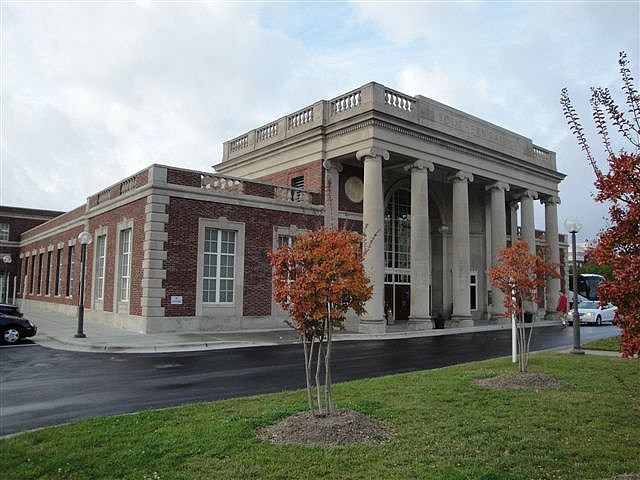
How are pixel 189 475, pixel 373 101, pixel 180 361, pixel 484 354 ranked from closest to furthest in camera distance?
1. pixel 189 475
2. pixel 180 361
3. pixel 484 354
4. pixel 373 101

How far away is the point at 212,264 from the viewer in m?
21.8

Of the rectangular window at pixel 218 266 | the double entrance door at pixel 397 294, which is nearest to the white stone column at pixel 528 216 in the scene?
the double entrance door at pixel 397 294

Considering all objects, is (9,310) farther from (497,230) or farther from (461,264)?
(497,230)

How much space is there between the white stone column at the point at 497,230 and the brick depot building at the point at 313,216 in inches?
3.1

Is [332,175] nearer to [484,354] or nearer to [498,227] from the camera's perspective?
[498,227]

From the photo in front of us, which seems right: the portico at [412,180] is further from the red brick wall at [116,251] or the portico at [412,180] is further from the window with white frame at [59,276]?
the window with white frame at [59,276]

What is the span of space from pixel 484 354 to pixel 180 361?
909 cm

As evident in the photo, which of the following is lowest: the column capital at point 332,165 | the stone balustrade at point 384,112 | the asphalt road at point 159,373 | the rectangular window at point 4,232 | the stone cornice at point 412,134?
the asphalt road at point 159,373

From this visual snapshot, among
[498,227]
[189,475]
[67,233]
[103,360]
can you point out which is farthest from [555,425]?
[67,233]

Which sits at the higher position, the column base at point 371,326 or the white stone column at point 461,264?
the white stone column at point 461,264

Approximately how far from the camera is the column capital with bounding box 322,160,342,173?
2628 centimetres

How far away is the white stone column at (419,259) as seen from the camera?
25.5 m

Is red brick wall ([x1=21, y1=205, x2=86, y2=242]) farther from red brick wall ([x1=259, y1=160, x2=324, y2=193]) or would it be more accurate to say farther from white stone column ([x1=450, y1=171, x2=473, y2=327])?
white stone column ([x1=450, y1=171, x2=473, y2=327])

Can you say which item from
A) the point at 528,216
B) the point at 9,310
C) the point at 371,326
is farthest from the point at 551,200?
the point at 9,310
